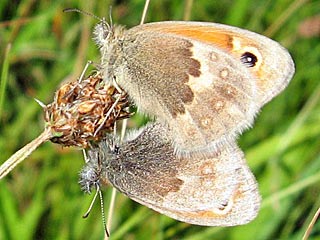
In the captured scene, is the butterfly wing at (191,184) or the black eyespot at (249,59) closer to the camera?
the butterfly wing at (191,184)

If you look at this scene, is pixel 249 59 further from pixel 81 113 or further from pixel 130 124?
pixel 130 124

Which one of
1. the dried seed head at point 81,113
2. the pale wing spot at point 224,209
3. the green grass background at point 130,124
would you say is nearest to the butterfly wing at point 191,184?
the pale wing spot at point 224,209

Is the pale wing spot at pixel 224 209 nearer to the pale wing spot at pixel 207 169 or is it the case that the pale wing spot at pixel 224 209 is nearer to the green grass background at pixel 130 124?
the pale wing spot at pixel 207 169

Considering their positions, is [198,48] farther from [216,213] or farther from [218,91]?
[216,213]

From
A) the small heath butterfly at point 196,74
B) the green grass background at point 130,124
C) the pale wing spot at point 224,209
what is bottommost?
the green grass background at point 130,124

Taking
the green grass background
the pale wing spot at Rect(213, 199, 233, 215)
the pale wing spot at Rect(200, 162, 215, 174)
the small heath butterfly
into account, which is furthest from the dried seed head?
the green grass background

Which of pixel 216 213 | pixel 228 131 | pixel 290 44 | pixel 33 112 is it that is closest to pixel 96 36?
pixel 228 131

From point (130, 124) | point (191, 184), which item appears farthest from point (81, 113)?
point (130, 124)
